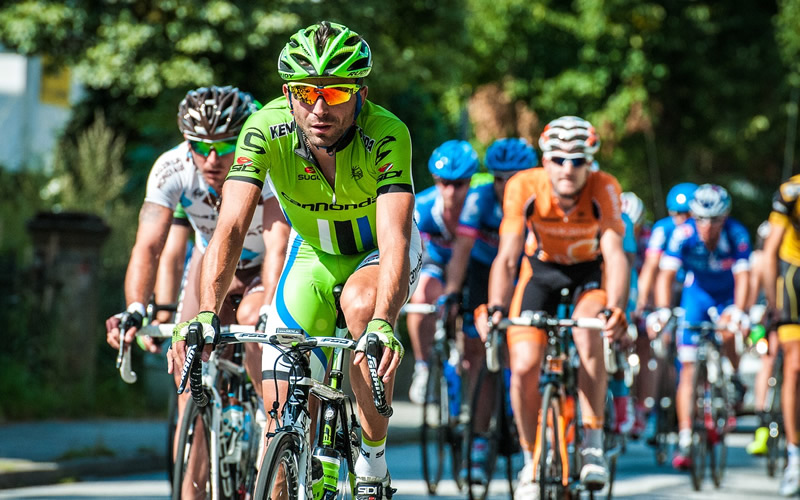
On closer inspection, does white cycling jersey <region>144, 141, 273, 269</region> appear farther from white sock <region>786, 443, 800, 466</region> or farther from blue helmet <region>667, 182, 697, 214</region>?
blue helmet <region>667, 182, 697, 214</region>

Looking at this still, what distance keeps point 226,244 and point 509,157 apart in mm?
4787

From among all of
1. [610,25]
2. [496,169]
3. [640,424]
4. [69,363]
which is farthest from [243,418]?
[610,25]

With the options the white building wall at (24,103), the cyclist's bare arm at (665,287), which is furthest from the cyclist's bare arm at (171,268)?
the white building wall at (24,103)

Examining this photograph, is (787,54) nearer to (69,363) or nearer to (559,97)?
(559,97)

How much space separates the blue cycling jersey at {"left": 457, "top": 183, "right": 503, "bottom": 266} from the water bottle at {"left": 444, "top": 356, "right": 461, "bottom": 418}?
858 millimetres

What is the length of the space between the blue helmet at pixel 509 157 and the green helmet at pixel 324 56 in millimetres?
4342

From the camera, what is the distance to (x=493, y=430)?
8867 mm

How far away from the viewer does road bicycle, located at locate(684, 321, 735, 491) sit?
1073cm

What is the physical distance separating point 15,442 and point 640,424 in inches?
218

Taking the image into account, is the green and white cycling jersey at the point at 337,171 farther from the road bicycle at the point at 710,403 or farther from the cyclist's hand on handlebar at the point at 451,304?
the road bicycle at the point at 710,403

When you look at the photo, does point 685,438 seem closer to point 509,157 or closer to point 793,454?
point 793,454

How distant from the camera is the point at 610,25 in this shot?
99.0 feet

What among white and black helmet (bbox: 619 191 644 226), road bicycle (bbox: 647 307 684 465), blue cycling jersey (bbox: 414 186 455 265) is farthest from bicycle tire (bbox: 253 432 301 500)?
white and black helmet (bbox: 619 191 644 226)

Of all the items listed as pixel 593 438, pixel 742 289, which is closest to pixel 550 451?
pixel 593 438
